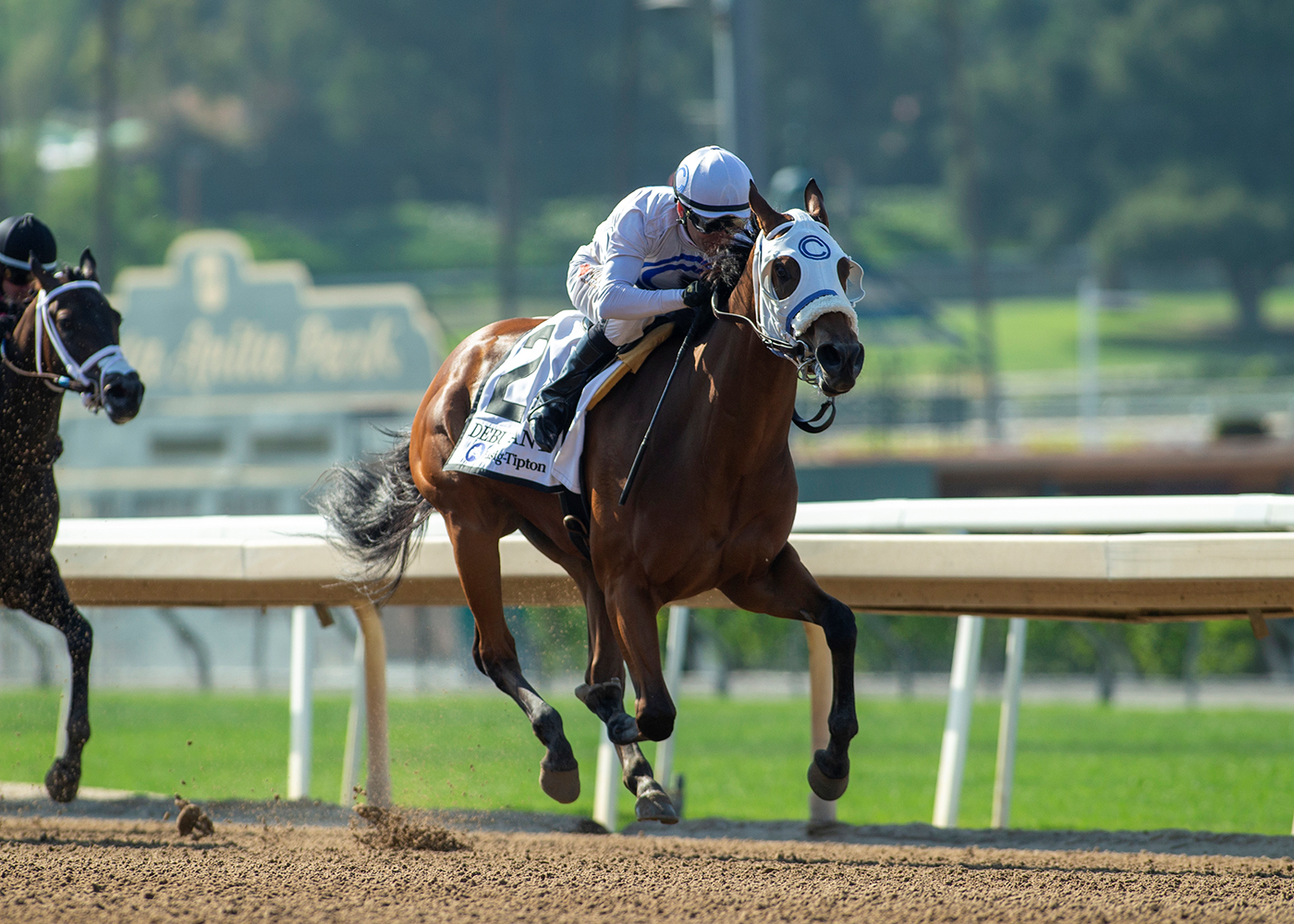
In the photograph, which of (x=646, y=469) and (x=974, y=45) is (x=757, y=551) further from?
(x=974, y=45)

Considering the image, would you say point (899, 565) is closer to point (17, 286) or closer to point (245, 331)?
point (17, 286)

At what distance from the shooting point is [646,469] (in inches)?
173

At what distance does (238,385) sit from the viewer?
81.6 feet

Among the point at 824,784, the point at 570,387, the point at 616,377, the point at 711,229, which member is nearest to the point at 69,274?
the point at 570,387

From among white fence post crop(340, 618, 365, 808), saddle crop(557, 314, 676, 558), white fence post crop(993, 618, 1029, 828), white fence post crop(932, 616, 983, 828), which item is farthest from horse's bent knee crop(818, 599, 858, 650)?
white fence post crop(340, 618, 365, 808)

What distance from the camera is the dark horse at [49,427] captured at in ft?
17.0

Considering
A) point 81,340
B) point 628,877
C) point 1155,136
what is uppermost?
point 1155,136

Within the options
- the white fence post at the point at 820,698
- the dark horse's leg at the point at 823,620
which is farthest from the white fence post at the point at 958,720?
the dark horse's leg at the point at 823,620

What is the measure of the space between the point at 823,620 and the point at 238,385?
70.8 ft

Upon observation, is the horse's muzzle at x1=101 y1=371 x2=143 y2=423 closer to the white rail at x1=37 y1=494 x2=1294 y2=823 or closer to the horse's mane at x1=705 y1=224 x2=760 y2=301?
the white rail at x1=37 y1=494 x2=1294 y2=823

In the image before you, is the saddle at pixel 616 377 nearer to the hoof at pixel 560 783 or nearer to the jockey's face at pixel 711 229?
the jockey's face at pixel 711 229

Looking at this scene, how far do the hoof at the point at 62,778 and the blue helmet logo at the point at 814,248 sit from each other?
293 cm

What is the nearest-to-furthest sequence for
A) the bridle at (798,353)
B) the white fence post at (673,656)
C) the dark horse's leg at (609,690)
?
the bridle at (798,353) < the dark horse's leg at (609,690) < the white fence post at (673,656)

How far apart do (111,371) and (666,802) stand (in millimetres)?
2249
